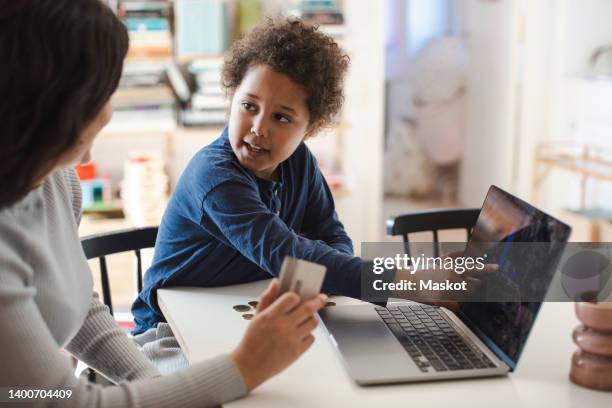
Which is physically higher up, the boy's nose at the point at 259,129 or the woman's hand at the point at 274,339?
the boy's nose at the point at 259,129

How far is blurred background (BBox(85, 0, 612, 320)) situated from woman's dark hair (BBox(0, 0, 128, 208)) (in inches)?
93.2

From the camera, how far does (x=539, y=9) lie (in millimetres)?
4059

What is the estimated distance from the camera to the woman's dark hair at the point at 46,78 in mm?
865

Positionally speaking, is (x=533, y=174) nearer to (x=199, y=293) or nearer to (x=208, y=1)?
(x=208, y=1)

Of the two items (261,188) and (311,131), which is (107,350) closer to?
(261,188)

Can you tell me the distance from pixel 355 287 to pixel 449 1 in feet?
12.1

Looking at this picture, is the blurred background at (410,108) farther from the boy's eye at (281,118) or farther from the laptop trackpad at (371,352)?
the laptop trackpad at (371,352)

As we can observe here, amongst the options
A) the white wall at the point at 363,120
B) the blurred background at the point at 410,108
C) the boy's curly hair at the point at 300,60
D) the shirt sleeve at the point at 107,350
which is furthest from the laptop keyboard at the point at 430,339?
the white wall at the point at 363,120

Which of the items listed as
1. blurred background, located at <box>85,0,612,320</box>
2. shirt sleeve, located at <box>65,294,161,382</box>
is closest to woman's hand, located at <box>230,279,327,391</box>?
shirt sleeve, located at <box>65,294,161,382</box>

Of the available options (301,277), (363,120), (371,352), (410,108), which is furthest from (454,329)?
(410,108)

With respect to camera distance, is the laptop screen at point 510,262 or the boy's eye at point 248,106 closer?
the laptop screen at point 510,262

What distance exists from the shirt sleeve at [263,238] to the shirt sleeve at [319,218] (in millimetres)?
302

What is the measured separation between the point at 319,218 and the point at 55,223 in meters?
0.76

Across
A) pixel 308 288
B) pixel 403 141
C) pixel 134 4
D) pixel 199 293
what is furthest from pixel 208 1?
pixel 308 288
